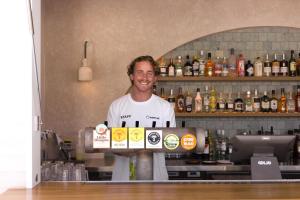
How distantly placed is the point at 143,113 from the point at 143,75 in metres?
0.25

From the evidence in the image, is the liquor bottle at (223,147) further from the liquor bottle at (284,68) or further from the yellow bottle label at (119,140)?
the yellow bottle label at (119,140)

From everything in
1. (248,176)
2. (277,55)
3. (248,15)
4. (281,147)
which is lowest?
(248,176)

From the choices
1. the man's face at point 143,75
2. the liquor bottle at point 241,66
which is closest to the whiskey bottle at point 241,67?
the liquor bottle at point 241,66

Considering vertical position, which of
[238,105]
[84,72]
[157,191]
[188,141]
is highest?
[84,72]

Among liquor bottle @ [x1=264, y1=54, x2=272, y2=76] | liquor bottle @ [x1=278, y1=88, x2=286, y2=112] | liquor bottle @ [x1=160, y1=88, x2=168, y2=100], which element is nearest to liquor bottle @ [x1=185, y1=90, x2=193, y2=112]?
liquor bottle @ [x1=160, y1=88, x2=168, y2=100]

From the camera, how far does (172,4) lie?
480 cm

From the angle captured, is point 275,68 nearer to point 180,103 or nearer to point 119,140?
point 180,103

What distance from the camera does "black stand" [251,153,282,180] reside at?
98.0 inches

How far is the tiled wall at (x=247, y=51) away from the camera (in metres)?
4.81

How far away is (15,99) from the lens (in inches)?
81.9

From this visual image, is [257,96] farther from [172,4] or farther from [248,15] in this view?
[172,4]

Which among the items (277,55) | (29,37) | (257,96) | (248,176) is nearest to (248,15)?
(277,55)

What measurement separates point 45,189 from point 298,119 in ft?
11.1

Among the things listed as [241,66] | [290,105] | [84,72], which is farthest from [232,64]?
[84,72]
